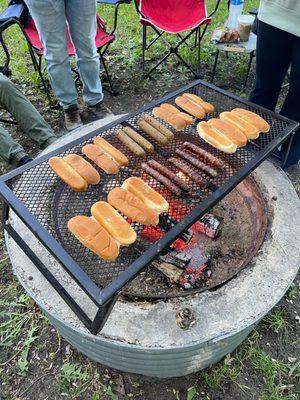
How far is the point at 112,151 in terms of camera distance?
2.39m

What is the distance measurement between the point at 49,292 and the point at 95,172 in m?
0.80

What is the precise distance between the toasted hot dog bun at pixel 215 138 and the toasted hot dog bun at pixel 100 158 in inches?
27.3

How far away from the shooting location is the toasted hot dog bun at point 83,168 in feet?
7.33

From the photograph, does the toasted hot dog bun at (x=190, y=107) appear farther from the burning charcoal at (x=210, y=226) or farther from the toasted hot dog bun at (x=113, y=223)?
the toasted hot dog bun at (x=113, y=223)

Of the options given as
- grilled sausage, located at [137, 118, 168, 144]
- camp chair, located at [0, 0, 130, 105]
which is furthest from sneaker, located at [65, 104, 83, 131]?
grilled sausage, located at [137, 118, 168, 144]

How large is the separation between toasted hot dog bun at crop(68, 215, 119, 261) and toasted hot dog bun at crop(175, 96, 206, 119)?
129 centimetres

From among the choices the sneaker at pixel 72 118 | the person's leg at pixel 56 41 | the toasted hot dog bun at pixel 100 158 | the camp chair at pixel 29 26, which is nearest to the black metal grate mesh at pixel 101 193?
the toasted hot dog bun at pixel 100 158

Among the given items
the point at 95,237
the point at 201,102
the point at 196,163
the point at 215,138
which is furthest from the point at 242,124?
the point at 95,237

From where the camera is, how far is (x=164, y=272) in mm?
2486

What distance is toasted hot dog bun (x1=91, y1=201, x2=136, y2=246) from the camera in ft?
6.14

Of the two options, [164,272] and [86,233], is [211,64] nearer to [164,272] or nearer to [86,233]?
[164,272]

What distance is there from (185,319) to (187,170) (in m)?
0.94

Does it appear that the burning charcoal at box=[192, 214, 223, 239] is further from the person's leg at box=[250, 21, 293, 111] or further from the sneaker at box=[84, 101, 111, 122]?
the sneaker at box=[84, 101, 111, 122]

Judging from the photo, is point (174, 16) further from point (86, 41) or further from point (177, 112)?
point (177, 112)
